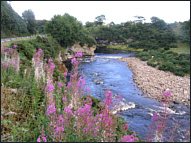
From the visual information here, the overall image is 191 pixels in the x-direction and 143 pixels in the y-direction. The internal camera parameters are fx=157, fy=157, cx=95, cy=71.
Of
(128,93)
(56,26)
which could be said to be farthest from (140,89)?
(56,26)

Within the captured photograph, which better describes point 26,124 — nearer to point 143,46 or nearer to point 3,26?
point 3,26

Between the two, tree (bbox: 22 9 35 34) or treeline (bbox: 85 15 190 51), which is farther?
treeline (bbox: 85 15 190 51)

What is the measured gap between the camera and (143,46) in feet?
222

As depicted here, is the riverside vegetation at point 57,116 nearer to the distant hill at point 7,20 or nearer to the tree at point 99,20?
the distant hill at point 7,20

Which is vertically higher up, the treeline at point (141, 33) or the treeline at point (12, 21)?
the treeline at point (141, 33)

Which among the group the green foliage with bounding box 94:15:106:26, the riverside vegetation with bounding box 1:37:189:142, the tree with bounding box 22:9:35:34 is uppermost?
the green foliage with bounding box 94:15:106:26

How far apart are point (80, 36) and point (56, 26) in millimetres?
9716

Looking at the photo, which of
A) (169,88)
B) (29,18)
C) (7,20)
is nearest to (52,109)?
(169,88)

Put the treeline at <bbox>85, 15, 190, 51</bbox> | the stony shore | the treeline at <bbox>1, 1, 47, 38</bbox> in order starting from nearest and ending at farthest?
1. the stony shore
2. the treeline at <bbox>1, 1, 47, 38</bbox>
3. the treeline at <bbox>85, 15, 190, 51</bbox>

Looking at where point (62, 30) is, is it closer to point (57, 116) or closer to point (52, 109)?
point (57, 116)

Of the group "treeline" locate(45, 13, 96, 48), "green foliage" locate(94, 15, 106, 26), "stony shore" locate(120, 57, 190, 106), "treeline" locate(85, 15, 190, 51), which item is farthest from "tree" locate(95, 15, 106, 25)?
"stony shore" locate(120, 57, 190, 106)

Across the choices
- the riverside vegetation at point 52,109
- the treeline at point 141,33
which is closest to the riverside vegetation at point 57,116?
the riverside vegetation at point 52,109

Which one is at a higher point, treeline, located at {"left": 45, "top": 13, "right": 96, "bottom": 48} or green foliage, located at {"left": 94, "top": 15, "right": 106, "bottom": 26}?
green foliage, located at {"left": 94, "top": 15, "right": 106, "bottom": 26}

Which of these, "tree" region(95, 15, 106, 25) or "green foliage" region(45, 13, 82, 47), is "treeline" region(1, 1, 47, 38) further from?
"tree" region(95, 15, 106, 25)
